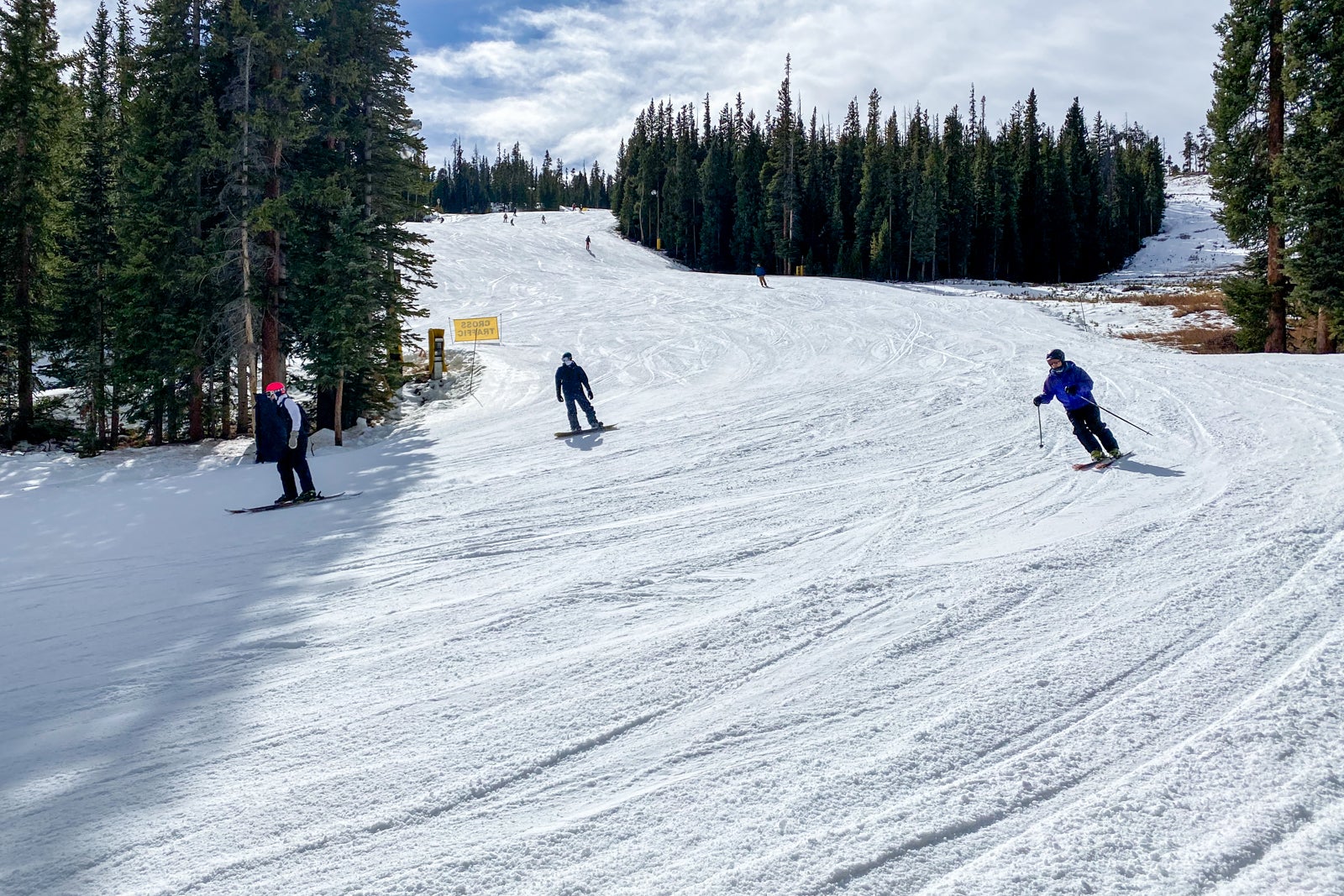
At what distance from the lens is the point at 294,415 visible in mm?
10398

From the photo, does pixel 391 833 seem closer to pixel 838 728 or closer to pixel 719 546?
pixel 838 728

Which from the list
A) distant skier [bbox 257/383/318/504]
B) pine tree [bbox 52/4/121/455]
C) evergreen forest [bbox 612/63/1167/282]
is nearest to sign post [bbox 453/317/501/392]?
pine tree [bbox 52/4/121/455]

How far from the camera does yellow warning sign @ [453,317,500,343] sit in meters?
24.1

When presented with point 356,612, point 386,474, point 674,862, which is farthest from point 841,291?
point 674,862

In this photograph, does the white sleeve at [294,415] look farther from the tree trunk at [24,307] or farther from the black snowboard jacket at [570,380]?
the tree trunk at [24,307]

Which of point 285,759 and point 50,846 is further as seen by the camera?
point 285,759

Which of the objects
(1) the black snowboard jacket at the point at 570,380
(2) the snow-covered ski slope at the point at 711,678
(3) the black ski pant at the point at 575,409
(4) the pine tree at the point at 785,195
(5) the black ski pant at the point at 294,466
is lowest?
(2) the snow-covered ski slope at the point at 711,678

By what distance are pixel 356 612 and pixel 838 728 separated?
406 centimetres

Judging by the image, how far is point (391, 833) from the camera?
3.42 meters

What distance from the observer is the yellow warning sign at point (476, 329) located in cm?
2412

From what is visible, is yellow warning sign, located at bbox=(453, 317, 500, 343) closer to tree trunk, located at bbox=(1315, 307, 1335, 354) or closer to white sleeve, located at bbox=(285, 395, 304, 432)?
white sleeve, located at bbox=(285, 395, 304, 432)

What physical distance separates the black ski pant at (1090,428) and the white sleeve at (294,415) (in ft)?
34.3

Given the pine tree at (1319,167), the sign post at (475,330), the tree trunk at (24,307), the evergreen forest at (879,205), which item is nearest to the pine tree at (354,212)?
the sign post at (475,330)

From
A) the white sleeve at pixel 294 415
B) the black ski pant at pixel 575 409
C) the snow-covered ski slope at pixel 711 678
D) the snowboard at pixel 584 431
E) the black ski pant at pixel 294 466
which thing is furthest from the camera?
the black ski pant at pixel 575 409
